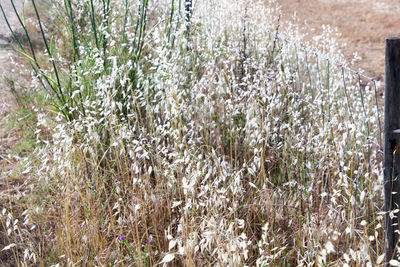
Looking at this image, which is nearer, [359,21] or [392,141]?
[392,141]

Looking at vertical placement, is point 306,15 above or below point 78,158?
above

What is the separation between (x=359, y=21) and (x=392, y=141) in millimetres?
8522

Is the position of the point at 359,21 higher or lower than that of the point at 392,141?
higher

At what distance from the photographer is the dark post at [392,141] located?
155cm

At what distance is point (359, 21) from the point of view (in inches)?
362

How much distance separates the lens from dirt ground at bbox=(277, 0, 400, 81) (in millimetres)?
7382

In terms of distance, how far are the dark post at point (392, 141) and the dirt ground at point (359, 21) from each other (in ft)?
17.2

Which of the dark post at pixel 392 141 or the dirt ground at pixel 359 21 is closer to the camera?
the dark post at pixel 392 141

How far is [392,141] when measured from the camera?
5.35 feet

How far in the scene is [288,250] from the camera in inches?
84.3

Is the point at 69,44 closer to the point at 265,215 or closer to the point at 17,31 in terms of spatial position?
the point at 17,31

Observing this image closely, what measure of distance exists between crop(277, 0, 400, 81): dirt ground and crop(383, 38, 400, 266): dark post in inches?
206

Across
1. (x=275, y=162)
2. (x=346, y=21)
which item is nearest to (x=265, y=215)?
(x=275, y=162)

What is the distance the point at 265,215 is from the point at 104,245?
90cm
